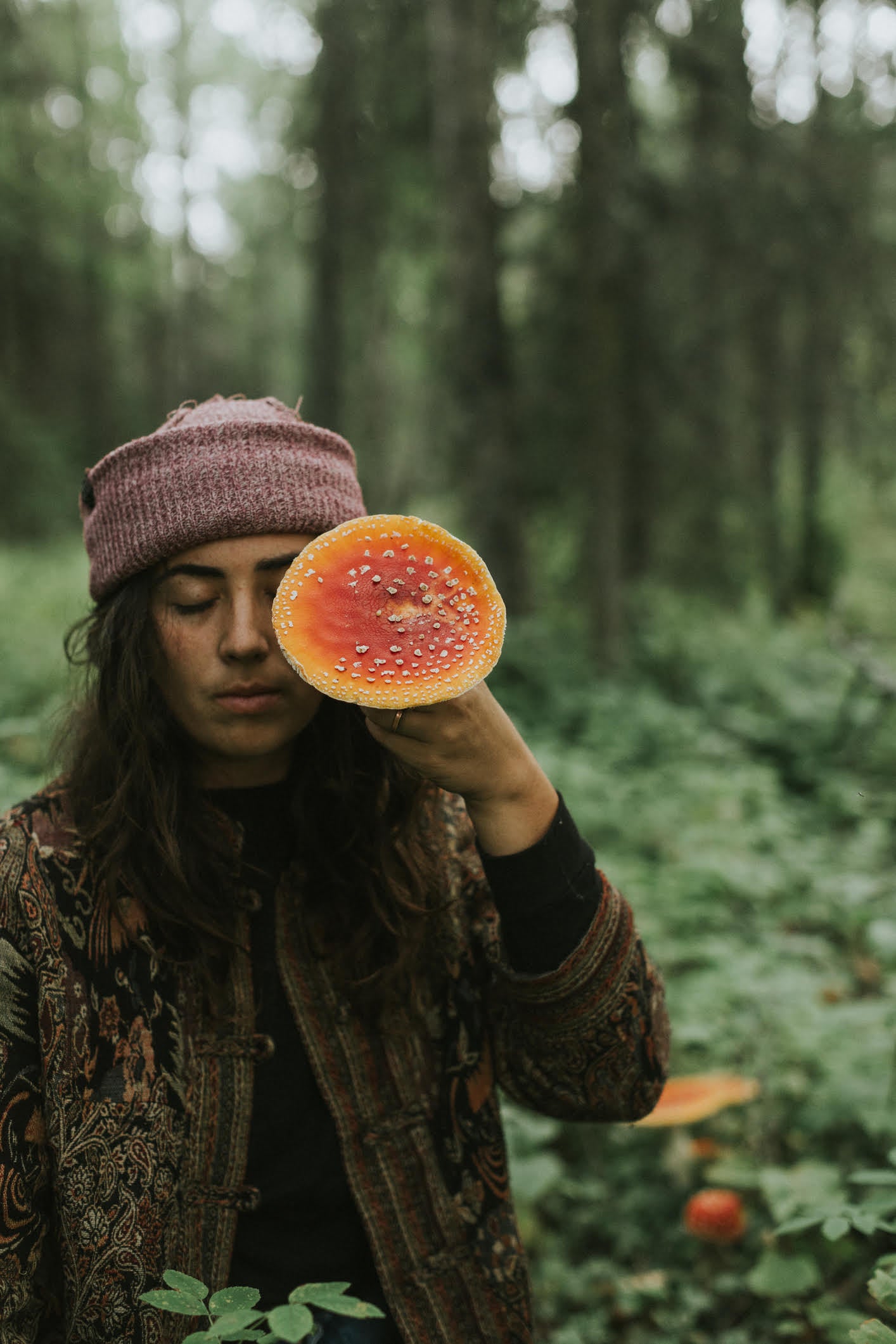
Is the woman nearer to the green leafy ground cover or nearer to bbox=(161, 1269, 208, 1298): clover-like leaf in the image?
bbox=(161, 1269, 208, 1298): clover-like leaf

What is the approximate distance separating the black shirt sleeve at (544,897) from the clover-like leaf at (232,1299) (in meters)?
0.60

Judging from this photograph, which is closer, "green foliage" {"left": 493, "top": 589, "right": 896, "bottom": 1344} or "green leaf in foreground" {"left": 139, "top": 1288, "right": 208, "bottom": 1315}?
"green leaf in foreground" {"left": 139, "top": 1288, "right": 208, "bottom": 1315}

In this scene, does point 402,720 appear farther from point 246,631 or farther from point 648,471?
point 648,471

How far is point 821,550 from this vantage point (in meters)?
13.9

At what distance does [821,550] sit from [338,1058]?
13891 millimetres

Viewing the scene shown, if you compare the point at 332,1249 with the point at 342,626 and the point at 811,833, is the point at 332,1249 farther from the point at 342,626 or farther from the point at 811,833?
the point at 811,833

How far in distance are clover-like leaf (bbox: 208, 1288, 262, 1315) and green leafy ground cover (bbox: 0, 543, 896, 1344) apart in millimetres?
801

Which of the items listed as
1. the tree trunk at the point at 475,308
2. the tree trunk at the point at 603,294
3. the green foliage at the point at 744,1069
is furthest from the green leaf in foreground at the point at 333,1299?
the tree trunk at the point at 475,308

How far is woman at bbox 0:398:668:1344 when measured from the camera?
1392 millimetres

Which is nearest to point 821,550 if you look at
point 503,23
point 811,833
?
point 503,23

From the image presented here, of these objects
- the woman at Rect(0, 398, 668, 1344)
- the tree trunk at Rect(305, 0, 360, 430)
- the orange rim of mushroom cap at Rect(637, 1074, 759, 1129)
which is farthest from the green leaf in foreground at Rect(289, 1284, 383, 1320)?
the tree trunk at Rect(305, 0, 360, 430)

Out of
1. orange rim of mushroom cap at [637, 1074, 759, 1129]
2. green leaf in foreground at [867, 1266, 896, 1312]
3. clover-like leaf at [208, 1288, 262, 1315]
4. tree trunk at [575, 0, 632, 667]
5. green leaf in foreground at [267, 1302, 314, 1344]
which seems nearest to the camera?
green leaf in foreground at [267, 1302, 314, 1344]

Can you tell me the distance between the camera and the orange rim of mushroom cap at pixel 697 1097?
2514 mm

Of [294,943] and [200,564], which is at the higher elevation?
[200,564]
